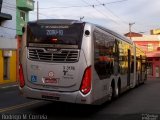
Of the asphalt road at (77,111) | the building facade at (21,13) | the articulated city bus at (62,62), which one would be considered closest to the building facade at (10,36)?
the building facade at (21,13)

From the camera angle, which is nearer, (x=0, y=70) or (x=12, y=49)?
(x=0, y=70)

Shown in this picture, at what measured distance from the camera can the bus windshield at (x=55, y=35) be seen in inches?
504

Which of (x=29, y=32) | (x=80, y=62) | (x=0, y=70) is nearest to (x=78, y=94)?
(x=80, y=62)

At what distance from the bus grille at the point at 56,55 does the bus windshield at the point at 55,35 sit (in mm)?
190

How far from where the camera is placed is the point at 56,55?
42.0 ft

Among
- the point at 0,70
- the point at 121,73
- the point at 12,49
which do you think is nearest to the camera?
the point at 121,73

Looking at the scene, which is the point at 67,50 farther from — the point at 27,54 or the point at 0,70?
the point at 0,70

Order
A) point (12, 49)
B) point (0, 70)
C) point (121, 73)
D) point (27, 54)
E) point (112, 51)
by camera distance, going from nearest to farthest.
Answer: point (27, 54) → point (112, 51) → point (121, 73) → point (0, 70) → point (12, 49)

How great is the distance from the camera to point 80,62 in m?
12.6

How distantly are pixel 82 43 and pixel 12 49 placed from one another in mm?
31137

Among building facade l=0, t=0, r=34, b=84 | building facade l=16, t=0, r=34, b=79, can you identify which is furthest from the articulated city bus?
building facade l=16, t=0, r=34, b=79

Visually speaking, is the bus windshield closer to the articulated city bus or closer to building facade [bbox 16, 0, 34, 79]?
the articulated city bus

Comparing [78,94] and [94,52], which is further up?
[94,52]

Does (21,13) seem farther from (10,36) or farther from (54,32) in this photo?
Answer: (54,32)
